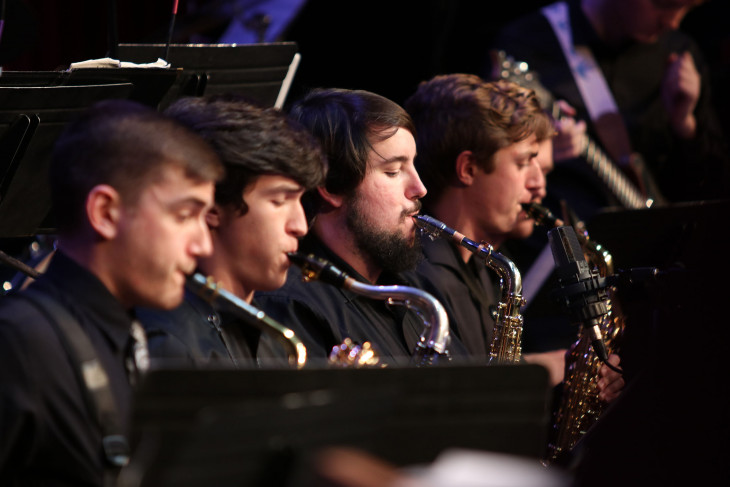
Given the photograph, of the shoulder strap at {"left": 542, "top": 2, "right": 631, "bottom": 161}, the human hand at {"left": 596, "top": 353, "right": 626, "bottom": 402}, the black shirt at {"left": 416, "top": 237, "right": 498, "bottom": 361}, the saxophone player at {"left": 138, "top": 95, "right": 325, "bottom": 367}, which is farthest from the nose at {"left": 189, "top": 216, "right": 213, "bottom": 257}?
the shoulder strap at {"left": 542, "top": 2, "right": 631, "bottom": 161}

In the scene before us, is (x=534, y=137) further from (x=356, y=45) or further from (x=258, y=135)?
(x=356, y=45)

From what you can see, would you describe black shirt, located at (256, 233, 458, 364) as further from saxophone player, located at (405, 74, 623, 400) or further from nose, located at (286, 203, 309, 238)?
saxophone player, located at (405, 74, 623, 400)

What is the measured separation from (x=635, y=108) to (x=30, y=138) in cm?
406

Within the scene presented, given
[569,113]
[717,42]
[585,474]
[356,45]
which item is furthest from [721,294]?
[717,42]

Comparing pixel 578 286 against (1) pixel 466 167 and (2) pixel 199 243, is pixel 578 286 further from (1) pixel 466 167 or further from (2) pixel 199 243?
(2) pixel 199 243

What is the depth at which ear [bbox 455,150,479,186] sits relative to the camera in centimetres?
409

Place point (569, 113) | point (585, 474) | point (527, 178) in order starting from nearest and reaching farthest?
point (585, 474) → point (527, 178) → point (569, 113)

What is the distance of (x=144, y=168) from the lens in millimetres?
2117

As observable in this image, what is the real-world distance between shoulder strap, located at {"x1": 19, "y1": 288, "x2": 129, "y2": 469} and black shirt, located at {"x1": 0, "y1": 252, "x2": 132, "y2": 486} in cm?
1

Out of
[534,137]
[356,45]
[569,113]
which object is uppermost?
[356,45]

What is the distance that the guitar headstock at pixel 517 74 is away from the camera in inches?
194

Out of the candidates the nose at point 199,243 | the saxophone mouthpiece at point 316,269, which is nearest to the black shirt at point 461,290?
the saxophone mouthpiece at point 316,269

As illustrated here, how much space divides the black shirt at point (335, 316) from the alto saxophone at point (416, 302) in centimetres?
9

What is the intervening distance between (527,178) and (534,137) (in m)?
0.19
